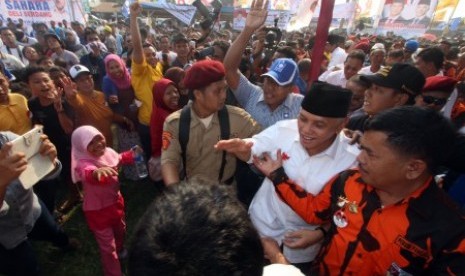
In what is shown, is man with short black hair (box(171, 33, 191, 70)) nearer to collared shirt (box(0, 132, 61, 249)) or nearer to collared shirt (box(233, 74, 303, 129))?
collared shirt (box(233, 74, 303, 129))

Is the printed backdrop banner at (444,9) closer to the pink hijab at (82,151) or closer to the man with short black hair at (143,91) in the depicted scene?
the man with short black hair at (143,91)

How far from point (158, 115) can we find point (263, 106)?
133 cm

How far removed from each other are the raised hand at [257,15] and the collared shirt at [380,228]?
1.63m

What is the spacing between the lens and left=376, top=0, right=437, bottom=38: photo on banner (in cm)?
2280

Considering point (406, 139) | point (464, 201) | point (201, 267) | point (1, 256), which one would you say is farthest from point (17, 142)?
point (464, 201)

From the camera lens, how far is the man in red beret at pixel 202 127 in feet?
7.73

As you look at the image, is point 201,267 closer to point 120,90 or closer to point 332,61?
point 120,90

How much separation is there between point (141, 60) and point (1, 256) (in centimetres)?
289

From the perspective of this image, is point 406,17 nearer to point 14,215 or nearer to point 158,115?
point 158,115

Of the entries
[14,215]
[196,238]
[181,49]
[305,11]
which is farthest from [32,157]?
[305,11]

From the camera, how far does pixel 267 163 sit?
196 cm

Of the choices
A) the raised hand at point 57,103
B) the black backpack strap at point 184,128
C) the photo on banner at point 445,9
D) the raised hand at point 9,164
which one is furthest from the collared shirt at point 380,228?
the photo on banner at point 445,9

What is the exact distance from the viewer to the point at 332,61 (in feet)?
23.8

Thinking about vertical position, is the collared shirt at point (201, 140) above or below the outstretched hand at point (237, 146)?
below
